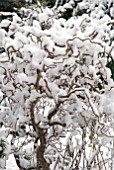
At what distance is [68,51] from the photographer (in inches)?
63.3

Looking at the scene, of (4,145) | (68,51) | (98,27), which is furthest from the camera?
(4,145)

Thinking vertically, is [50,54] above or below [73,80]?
above

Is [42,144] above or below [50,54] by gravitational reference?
below

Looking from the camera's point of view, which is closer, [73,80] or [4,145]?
[73,80]

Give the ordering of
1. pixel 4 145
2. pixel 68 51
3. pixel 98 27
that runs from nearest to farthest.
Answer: pixel 68 51
pixel 98 27
pixel 4 145

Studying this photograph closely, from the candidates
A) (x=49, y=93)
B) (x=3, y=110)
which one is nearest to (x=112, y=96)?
(x=49, y=93)

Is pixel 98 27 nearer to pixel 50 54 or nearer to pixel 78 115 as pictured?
pixel 50 54

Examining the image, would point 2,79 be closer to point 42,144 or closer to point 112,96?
point 42,144

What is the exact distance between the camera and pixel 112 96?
168cm

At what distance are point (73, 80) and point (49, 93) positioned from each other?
108mm

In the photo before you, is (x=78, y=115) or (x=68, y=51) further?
(x=78, y=115)

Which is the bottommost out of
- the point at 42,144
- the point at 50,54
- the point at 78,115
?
the point at 42,144

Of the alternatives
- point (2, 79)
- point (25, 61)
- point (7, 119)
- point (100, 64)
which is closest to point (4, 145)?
point (7, 119)

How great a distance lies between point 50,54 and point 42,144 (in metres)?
0.42
